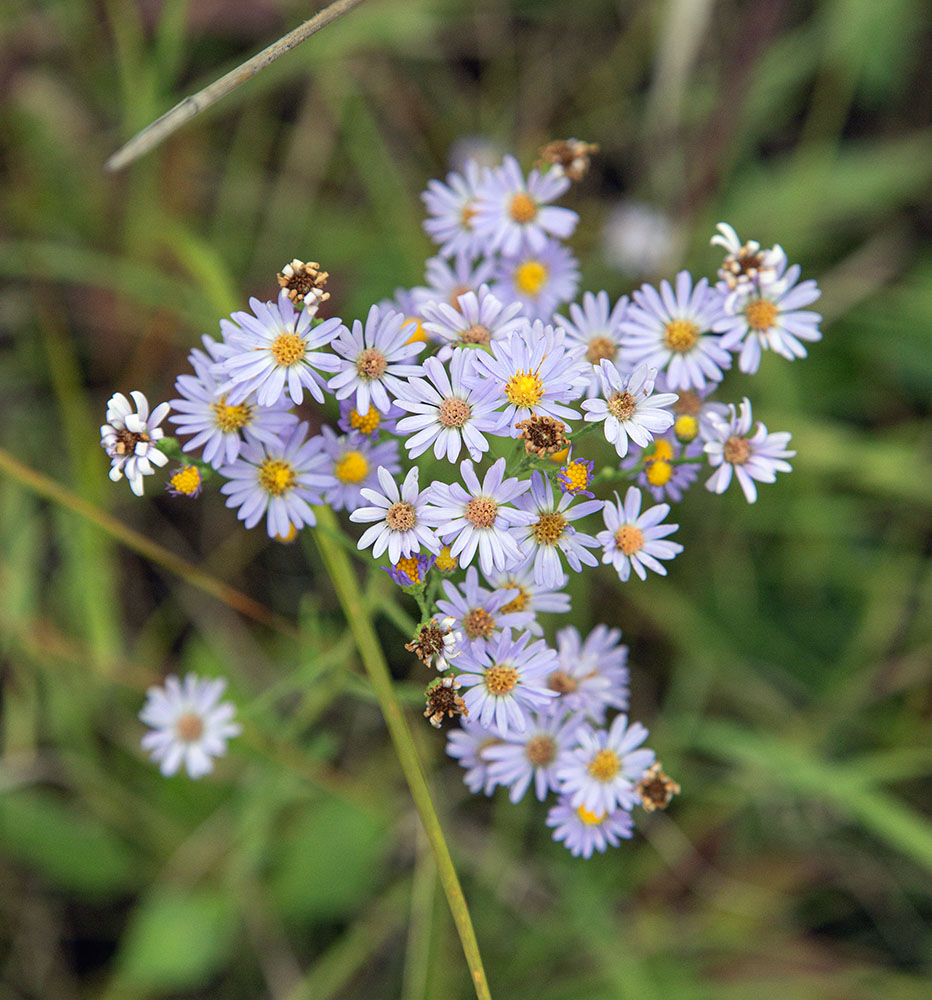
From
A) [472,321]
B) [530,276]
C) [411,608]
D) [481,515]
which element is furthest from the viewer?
[411,608]

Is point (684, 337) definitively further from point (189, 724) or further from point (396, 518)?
point (189, 724)

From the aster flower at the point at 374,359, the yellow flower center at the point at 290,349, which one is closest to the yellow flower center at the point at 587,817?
the aster flower at the point at 374,359

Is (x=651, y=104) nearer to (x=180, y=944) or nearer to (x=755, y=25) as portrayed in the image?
(x=755, y=25)

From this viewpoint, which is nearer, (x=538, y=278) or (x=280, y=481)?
(x=280, y=481)

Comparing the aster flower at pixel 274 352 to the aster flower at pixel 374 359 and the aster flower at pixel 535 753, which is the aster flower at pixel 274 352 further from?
the aster flower at pixel 535 753

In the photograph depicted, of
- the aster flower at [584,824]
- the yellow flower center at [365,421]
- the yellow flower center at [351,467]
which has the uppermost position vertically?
the yellow flower center at [351,467]

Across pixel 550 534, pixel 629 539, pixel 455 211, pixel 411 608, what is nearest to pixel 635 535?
pixel 629 539
